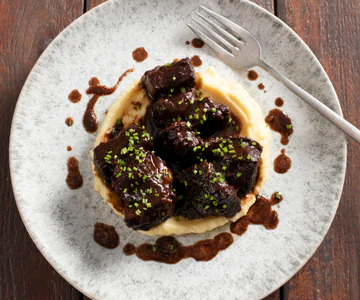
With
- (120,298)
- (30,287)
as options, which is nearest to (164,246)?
(120,298)

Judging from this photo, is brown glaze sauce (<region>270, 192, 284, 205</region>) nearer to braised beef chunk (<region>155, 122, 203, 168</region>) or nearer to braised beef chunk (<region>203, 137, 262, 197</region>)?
braised beef chunk (<region>203, 137, 262, 197</region>)

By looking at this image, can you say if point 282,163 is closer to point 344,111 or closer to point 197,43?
point 344,111

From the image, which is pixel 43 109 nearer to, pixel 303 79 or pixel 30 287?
pixel 30 287

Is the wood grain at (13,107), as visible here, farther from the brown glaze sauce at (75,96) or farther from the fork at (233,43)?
the fork at (233,43)

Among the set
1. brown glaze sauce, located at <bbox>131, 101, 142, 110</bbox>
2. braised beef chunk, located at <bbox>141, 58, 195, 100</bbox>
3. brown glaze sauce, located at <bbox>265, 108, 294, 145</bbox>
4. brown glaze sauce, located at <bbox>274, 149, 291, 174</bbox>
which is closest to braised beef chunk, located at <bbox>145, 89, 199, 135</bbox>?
braised beef chunk, located at <bbox>141, 58, 195, 100</bbox>

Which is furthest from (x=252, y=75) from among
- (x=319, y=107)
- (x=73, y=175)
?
(x=73, y=175)

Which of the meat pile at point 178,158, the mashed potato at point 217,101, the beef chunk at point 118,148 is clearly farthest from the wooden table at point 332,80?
the beef chunk at point 118,148
